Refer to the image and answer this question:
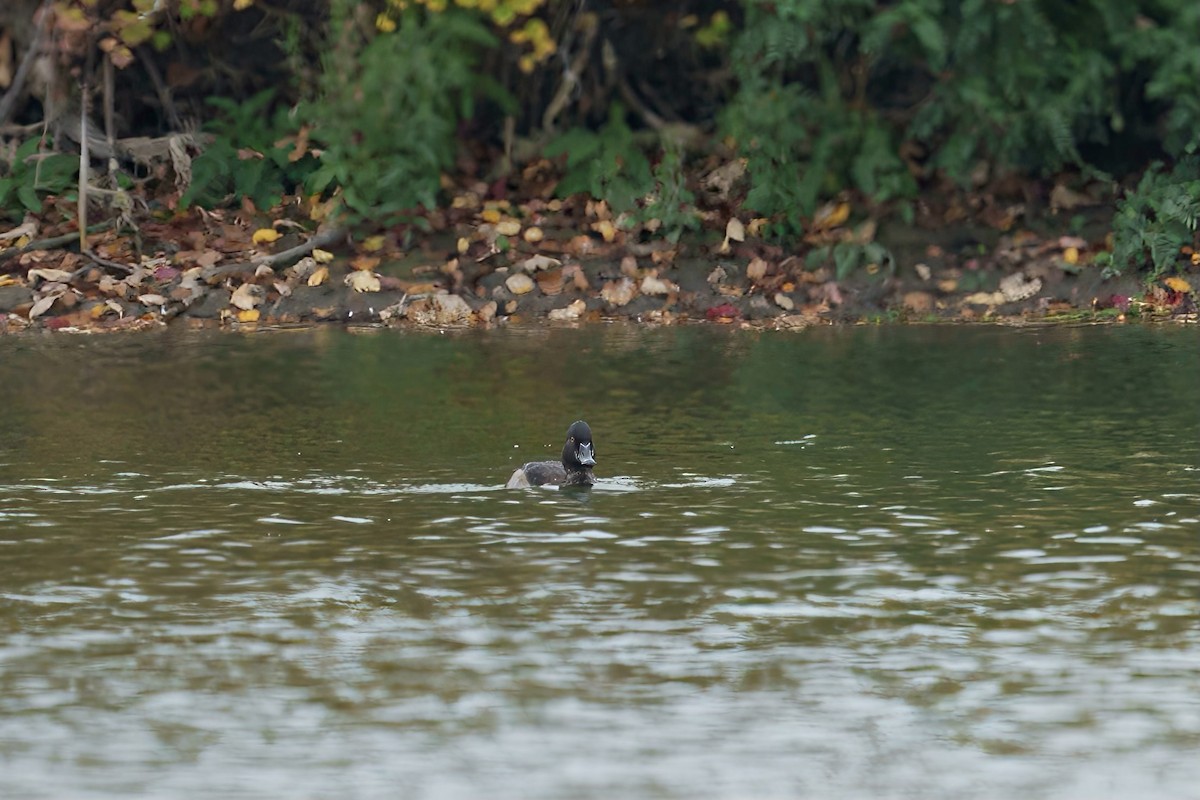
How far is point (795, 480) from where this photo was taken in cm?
1281

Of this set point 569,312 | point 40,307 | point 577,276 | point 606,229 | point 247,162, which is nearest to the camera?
point 40,307

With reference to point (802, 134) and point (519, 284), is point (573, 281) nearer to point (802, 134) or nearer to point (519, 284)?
point (519, 284)

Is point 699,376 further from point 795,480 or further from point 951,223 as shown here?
point 951,223

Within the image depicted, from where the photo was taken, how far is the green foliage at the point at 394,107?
23.7 meters

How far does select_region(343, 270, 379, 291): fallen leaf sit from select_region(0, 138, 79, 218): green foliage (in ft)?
13.3

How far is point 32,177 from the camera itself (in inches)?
987

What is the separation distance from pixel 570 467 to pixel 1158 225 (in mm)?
11216

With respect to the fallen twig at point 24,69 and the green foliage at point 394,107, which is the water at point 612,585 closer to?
the green foliage at point 394,107

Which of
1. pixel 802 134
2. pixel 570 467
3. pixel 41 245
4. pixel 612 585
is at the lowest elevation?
pixel 612 585

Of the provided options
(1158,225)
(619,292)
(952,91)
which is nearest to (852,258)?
(952,91)

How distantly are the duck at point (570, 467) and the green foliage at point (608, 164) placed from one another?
11.5m

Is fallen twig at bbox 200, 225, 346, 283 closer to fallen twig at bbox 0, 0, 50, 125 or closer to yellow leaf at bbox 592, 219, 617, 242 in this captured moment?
yellow leaf at bbox 592, 219, 617, 242

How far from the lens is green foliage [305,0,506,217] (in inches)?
934

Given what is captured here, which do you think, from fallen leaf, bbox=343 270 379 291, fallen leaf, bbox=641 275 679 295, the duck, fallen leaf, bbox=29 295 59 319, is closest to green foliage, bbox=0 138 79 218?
fallen leaf, bbox=29 295 59 319
